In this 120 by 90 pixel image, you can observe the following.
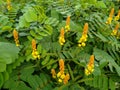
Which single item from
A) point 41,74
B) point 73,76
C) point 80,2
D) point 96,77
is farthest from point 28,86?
point 80,2

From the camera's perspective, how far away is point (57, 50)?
1821mm

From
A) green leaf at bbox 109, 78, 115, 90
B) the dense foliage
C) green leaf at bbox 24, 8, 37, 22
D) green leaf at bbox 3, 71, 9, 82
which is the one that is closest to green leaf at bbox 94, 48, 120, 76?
the dense foliage

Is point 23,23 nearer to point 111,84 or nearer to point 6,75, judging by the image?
point 6,75

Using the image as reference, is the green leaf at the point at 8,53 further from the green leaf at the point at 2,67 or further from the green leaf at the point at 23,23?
the green leaf at the point at 23,23

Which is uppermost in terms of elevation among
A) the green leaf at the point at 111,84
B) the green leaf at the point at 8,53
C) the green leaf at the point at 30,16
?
the green leaf at the point at 30,16

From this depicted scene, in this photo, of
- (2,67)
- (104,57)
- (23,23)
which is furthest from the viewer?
(104,57)

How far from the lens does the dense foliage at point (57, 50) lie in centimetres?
169

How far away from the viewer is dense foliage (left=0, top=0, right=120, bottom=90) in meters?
1.69

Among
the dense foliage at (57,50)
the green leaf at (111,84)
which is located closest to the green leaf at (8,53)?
the dense foliage at (57,50)

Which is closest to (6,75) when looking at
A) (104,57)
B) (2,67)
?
(2,67)

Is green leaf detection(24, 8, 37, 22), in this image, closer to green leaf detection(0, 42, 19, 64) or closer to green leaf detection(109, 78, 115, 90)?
green leaf detection(0, 42, 19, 64)

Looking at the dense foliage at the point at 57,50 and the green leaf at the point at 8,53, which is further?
the dense foliage at the point at 57,50

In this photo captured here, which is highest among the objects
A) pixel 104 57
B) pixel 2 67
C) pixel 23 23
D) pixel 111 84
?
pixel 23 23

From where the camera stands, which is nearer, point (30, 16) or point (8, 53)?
point (8, 53)
